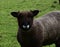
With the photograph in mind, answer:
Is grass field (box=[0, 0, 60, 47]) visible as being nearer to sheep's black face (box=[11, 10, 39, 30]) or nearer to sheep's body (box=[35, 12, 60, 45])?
sheep's body (box=[35, 12, 60, 45])

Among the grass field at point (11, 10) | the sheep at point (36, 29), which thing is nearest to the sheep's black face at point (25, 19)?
the sheep at point (36, 29)

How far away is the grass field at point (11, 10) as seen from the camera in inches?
464

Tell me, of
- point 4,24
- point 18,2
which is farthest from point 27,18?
point 18,2

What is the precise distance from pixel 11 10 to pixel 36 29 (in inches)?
379

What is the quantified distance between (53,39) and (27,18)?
1607mm

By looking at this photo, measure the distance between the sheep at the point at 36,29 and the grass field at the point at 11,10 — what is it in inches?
75.3

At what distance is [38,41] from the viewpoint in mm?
8195

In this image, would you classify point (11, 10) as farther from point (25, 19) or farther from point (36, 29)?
point (25, 19)

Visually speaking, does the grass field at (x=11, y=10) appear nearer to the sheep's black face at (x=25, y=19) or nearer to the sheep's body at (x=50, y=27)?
the sheep's body at (x=50, y=27)

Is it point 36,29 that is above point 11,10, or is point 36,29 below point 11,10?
above

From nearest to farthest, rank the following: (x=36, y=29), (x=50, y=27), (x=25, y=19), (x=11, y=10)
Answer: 1. (x=25, y=19)
2. (x=36, y=29)
3. (x=50, y=27)
4. (x=11, y=10)

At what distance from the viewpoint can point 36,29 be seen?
27.1 ft

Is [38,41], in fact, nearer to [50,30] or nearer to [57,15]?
[50,30]

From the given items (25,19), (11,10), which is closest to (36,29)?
(25,19)
